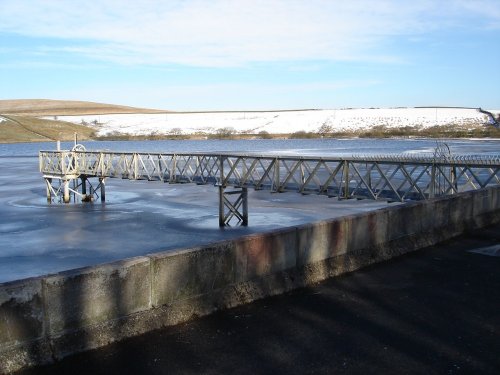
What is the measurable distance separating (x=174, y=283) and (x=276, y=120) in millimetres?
159028

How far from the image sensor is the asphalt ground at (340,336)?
207 inches

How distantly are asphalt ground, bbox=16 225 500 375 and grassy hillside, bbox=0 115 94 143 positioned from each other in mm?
130887

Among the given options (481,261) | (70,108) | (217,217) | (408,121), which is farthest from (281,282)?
(70,108)

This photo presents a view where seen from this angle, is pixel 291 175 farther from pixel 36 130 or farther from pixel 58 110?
pixel 58 110

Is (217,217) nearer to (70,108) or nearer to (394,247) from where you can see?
(394,247)

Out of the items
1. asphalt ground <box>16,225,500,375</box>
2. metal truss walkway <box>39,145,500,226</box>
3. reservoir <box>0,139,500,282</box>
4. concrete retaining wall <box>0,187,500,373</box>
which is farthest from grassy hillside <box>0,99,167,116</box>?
asphalt ground <box>16,225,500,375</box>

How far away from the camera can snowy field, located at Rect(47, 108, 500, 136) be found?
15112cm

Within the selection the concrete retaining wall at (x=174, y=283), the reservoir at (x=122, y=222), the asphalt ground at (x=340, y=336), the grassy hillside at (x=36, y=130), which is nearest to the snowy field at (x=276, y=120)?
the grassy hillside at (x=36, y=130)

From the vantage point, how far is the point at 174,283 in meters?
6.49

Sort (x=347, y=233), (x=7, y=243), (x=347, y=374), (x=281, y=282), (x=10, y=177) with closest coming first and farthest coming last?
→ (x=347, y=374) → (x=281, y=282) → (x=347, y=233) → (x=7, y=243) → (x=10, y=177)

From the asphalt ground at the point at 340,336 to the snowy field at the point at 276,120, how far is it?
143m

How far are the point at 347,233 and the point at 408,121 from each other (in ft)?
495

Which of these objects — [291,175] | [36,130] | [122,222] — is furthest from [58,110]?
[291,175]

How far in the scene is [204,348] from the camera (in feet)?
18.5
